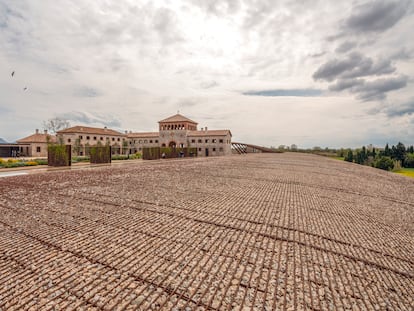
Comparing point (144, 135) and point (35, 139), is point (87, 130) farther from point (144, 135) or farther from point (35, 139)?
point (144, 135)

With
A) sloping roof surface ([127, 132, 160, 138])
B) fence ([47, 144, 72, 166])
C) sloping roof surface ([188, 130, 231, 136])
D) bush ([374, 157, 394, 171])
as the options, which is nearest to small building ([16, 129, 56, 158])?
sloping roof surface ([127, 132, 160, 138])

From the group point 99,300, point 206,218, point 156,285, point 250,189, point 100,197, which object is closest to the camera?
point 99,300

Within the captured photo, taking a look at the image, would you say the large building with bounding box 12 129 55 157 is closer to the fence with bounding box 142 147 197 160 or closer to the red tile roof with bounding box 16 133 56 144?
the red tile roof with bounding box 16 133 56 144

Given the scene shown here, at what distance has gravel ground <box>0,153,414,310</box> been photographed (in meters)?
2.27

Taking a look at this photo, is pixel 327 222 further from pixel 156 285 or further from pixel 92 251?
pixel 92 251

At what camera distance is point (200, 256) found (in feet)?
10.3

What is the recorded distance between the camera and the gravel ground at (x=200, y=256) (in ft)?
7.45

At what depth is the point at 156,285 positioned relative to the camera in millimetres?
2451

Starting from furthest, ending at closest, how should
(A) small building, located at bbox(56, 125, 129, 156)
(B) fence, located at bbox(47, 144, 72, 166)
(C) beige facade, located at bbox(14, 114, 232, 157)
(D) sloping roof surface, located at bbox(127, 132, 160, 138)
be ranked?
(D) sloping roof surface, located at bbox(127, 132, 160, 138), (C) beige facade, located at bbox(14, 114, 232, 157), (A) small building, located at bbox(56, 125, 129, 156), (B) fence, located at bbox(47, 144, 72, 166)

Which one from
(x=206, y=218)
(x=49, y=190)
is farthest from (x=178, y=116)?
(x=206, y=218)

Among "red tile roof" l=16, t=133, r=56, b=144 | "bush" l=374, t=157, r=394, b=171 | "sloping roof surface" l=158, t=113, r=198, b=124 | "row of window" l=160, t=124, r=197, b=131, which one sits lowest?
"bush" l=374, t=157, r=394, b=171

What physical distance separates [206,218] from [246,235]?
47.9 inches

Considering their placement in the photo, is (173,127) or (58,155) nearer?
(58,155)

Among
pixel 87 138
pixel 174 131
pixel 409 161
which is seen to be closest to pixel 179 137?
pixel 174 131
